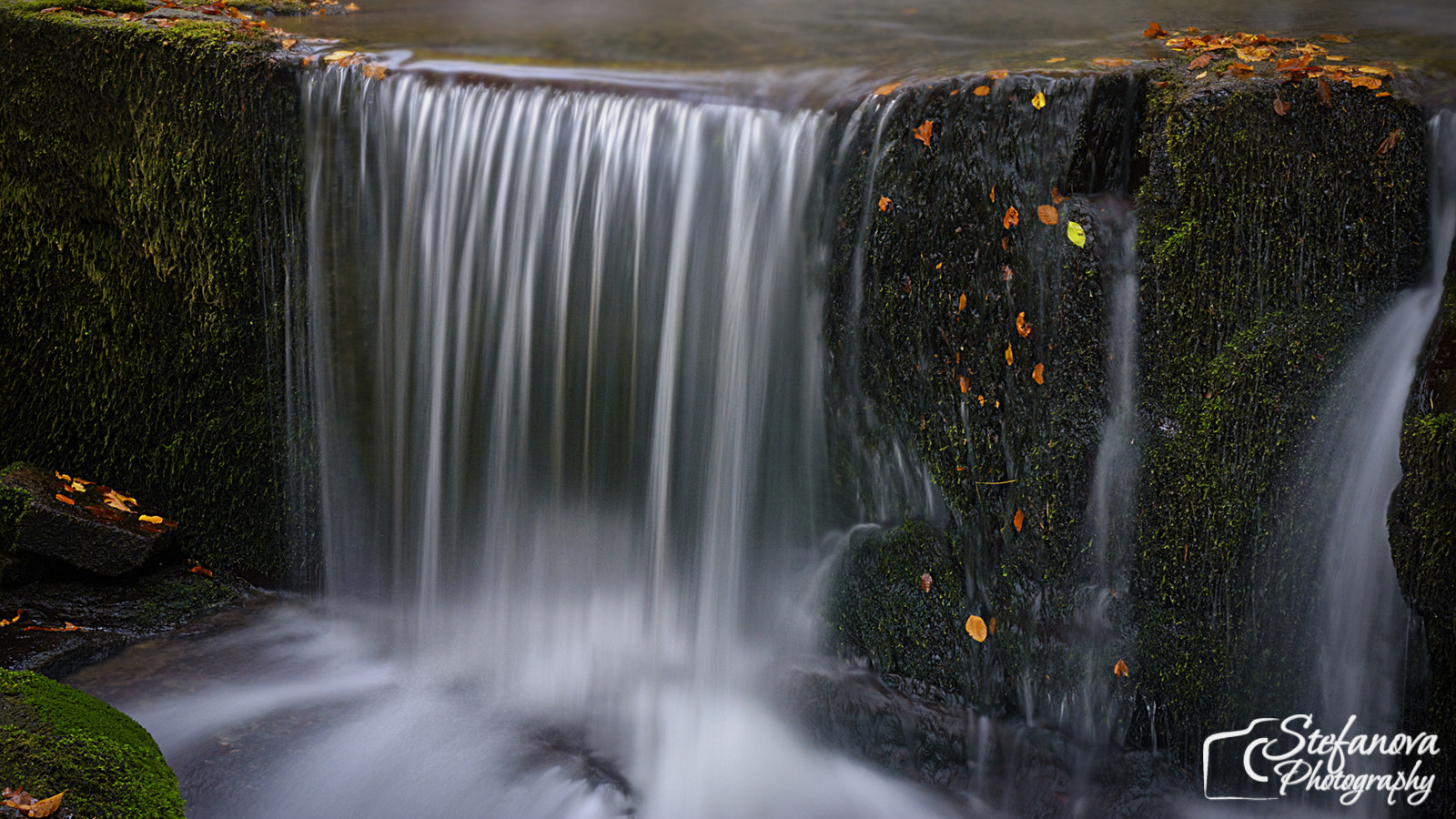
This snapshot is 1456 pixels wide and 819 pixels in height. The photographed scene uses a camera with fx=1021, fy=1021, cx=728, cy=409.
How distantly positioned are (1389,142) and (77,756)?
429 centimetres

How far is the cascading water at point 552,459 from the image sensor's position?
4.13 meters

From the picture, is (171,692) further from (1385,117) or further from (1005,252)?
(1385,117)

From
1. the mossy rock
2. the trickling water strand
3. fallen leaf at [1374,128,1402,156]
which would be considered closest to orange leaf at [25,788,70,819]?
the mossy rock

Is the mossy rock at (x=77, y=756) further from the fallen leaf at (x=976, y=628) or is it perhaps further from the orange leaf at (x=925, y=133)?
the orange leaf at (x=925, y=133)

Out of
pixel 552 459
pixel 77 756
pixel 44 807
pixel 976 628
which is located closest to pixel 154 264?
pixel 552 459

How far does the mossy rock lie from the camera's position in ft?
8.82

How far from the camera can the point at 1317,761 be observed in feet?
12.0

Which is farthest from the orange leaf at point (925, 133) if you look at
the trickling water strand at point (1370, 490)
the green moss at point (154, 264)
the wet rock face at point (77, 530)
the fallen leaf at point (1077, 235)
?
the wet rock face at point (77, 530)

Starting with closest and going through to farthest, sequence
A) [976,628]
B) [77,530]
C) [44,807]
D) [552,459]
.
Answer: [44,807]
[976,628]
[552,459]
[77,530]

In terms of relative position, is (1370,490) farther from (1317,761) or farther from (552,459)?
(552,459)

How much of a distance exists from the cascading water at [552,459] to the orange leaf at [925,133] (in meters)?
0.40

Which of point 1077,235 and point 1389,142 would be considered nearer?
point 1389,142

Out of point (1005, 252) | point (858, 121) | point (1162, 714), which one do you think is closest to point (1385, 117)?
point (1005, 252)

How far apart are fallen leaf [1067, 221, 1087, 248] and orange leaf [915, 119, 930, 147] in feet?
1.97
